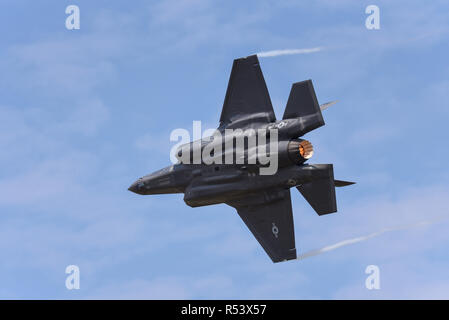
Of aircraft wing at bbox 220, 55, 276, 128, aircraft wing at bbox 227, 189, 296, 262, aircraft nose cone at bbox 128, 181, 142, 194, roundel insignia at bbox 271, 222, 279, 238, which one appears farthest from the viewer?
aircraft nose cone at bbox 128, 181, 142, 194

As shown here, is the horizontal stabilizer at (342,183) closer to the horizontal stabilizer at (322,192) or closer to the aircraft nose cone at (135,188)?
the horizontal stabilizer at (322,192)

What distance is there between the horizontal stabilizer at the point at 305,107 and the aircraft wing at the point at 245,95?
2225mm

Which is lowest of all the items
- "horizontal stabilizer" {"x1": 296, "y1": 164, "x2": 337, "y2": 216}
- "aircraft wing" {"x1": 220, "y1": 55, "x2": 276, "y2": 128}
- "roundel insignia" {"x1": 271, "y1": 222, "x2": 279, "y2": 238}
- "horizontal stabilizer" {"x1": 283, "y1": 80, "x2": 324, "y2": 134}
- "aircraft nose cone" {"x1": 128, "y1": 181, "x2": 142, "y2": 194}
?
"roundel insignia" {"x1": 271, "y1": 222, "x2": 279, "y2": 238}

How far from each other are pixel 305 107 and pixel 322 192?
4.85m

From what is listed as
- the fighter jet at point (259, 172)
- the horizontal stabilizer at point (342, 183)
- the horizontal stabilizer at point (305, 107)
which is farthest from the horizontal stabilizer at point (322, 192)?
the horizontal stabilizer at point (342, 183)

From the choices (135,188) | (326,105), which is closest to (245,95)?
(326,105)

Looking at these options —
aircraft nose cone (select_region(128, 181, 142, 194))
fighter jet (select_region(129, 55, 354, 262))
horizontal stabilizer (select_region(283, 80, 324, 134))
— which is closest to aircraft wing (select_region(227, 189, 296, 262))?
fighter jet (select_region(129, 55, 354, 262))

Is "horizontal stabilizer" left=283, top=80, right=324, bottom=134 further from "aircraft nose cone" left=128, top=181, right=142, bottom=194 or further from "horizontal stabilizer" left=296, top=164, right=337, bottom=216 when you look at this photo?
"aircraft nose cone" left=128, top=181, right=142, bottom=194

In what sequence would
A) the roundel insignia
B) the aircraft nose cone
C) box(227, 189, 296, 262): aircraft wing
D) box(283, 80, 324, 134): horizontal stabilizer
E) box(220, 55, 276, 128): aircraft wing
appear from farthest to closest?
the aircraft nose cone < box(220, 55, 276, 128): aircraft wing < the roundel insignia < box(227, 189, 296, 262): aircraft wing < box(283, 80, 324, 134): horizontal stabilizer

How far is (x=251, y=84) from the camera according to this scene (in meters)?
60.9

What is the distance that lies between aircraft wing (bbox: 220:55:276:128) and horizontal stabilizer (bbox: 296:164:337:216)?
520 centimetres

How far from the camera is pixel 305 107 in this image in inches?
2256

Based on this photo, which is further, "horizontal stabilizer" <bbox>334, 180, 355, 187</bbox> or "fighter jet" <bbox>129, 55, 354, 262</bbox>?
"horizontal stabilizer" <bbox>334, 180, 355, 187</bbox>

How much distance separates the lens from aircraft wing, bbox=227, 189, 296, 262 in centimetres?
5925
